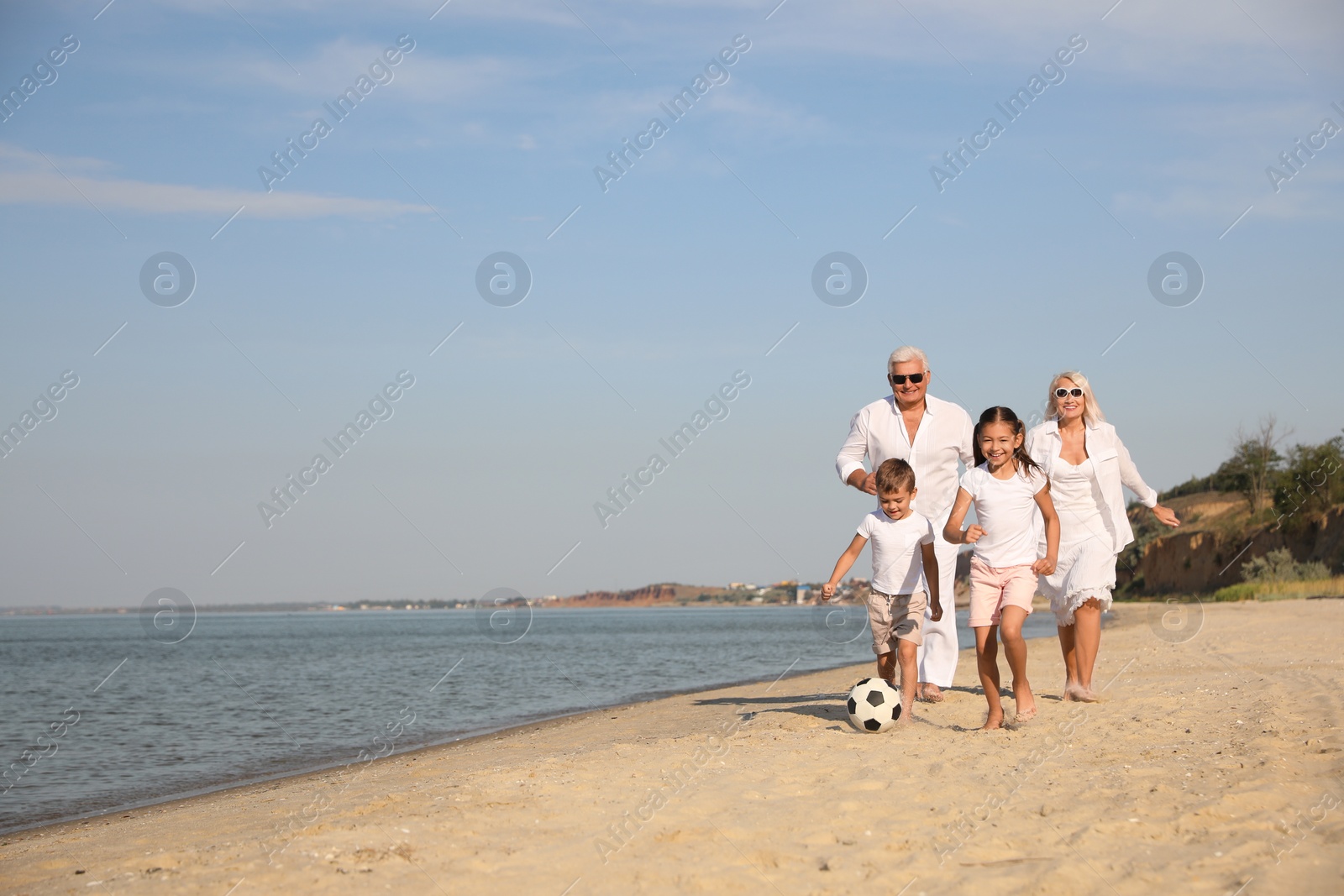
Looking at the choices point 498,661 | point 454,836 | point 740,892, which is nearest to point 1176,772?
point 740,892

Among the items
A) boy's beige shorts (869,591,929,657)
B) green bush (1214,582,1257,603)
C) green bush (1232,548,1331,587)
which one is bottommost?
green bush (1214,582,1257,603)

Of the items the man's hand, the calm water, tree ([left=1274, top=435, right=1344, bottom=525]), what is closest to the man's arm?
the man's hand

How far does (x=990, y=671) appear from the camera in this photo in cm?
630

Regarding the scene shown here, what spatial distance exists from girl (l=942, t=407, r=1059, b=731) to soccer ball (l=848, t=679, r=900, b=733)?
546 mm

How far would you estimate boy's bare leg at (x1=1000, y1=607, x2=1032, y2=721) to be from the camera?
6.15 metres

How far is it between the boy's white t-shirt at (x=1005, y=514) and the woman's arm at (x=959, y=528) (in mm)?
43

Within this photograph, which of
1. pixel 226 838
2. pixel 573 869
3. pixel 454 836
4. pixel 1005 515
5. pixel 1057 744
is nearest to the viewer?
pixel 573 869

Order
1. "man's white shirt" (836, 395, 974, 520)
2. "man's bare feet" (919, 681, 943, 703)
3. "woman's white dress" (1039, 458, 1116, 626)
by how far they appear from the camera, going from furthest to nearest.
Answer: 1. "man's bare feet" (919, 681, 943, 703)
2. "man's white shirt" (836, 395, 974, 520)
3. "woman's white dress" (1039, 458, 1116, 626)

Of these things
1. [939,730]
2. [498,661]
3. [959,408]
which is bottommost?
[498,661]

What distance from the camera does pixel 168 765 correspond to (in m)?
10.0

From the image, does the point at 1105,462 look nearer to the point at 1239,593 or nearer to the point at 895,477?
the point at 895,477

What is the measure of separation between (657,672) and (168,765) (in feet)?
36.6

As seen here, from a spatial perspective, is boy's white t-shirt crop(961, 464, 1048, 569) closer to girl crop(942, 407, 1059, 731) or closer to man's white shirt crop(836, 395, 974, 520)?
girl crop(942, 407, 1059, 731)

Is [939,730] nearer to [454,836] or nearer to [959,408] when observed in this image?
[959,408]
